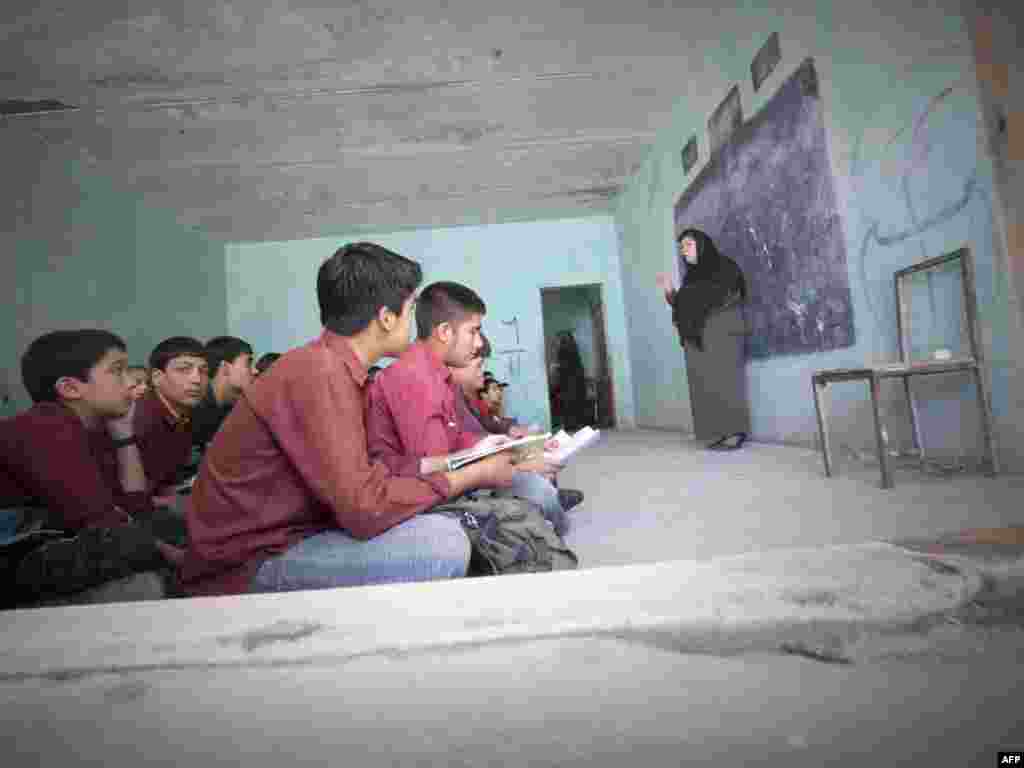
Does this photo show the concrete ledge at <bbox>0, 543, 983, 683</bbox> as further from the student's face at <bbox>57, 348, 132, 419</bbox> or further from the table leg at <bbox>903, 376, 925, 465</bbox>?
the table leg at <bbox>903, 376, 925, 465</bbox>

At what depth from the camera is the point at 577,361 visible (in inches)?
318

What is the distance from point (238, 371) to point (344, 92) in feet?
7.10

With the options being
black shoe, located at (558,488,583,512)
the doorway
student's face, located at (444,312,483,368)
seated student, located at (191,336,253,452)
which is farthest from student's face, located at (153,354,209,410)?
the doorway

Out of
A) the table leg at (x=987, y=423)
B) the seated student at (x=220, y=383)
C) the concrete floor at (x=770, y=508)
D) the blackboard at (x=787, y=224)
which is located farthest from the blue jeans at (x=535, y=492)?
the seated student at (x=220, y=383)

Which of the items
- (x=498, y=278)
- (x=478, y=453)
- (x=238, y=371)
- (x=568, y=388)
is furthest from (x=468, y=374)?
(x=568, y=388)

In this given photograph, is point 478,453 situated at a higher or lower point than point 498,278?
lower

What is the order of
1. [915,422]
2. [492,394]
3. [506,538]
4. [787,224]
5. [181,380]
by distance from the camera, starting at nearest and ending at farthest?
[506,538]
[915,422]
[181,380]
[787,224]
[492,394]

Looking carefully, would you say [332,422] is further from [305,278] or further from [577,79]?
[305,278]

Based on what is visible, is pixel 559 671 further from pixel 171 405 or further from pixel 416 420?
pixel 171 405

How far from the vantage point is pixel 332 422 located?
943 millimetres

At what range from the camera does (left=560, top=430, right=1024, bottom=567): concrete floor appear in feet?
4.70

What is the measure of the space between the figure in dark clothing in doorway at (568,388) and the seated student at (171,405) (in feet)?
17.3

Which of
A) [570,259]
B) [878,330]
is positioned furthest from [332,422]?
[570,259]

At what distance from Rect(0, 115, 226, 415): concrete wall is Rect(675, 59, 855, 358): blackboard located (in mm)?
4845
